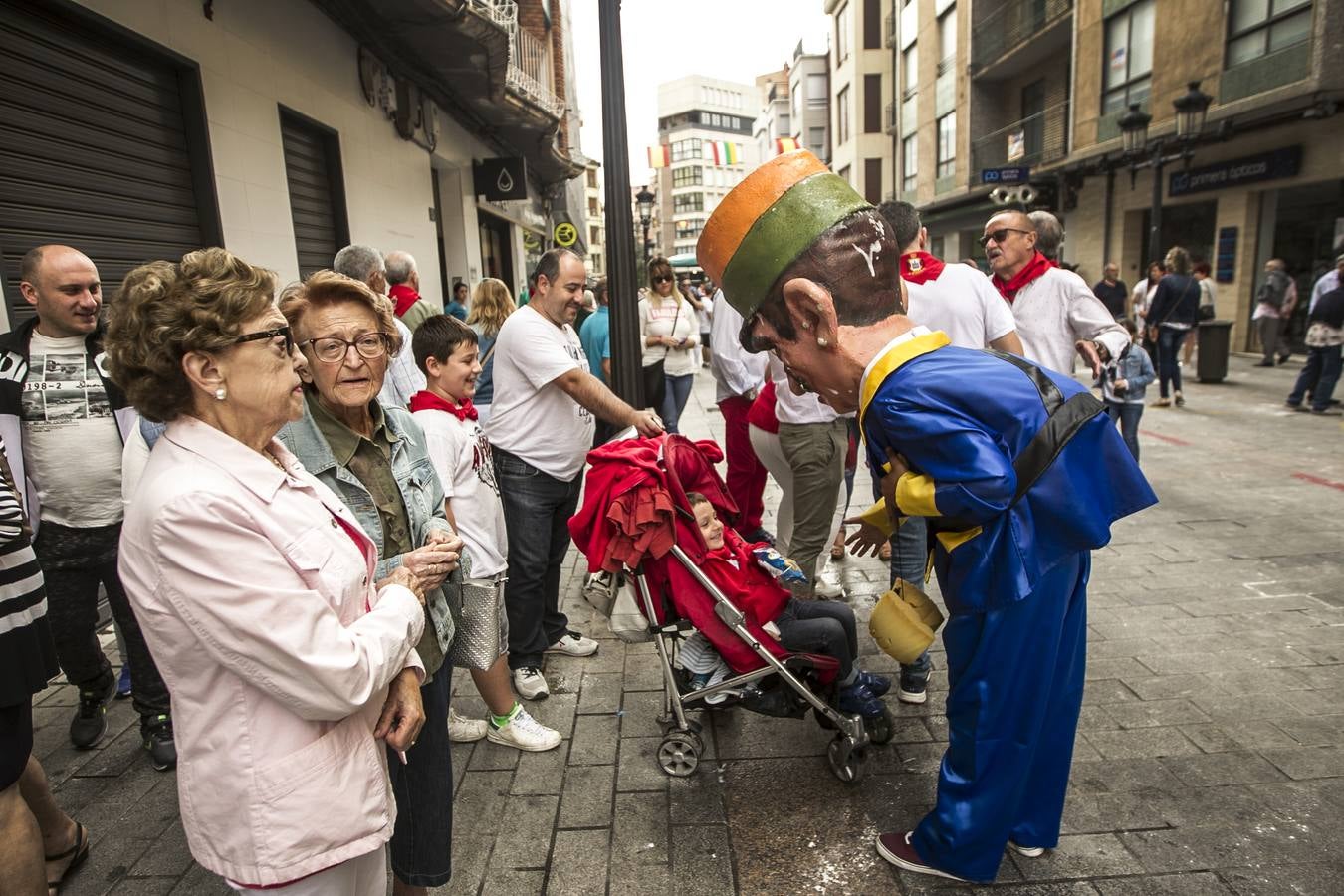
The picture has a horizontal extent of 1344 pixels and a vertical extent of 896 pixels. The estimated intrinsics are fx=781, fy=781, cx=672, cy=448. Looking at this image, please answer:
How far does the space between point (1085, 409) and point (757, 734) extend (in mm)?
1932

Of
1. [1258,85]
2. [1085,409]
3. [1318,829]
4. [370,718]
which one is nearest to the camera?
[370,718]

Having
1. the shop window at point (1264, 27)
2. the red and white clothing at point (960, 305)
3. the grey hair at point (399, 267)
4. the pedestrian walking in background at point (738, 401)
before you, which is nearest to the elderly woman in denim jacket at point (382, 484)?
the red and white clothing at point (960, 305)

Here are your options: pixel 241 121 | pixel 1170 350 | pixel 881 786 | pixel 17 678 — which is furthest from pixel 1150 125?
pixel 17 678

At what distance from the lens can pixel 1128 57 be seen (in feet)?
57.2

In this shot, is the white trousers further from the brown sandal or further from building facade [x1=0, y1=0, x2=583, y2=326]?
building facade [x1=0, y1=0, x2=583, y2=326]

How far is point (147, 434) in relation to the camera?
9.71 ft

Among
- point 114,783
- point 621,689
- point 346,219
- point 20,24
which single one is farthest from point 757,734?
point 346,219

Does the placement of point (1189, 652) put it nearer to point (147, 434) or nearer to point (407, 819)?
point (407, 819)

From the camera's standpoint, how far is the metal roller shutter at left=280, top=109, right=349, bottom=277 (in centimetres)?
727

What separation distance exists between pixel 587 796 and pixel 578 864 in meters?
0.36

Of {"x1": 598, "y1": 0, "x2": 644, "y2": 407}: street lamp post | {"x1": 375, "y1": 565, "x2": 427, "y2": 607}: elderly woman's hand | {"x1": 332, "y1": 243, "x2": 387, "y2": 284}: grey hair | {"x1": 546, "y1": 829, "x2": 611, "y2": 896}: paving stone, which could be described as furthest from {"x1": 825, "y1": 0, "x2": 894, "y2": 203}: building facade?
{"x1": 375, "y1": 565, "x2": 427, "y2": 607}: elderly woman's hand

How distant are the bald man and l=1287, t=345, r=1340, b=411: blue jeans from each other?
11.6 meters

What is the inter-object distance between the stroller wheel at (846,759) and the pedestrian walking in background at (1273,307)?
14438mm

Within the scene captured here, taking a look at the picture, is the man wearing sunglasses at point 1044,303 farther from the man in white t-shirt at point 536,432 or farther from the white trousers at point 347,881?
the white trousers at point 347,881
